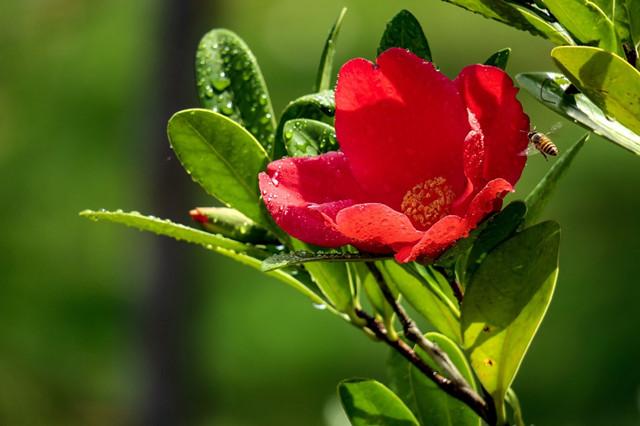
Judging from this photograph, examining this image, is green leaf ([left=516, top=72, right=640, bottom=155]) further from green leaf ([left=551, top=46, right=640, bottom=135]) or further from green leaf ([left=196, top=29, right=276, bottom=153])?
green leaf ([left=196, top=29, right=276, bottom=153])

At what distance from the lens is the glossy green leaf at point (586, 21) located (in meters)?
0.84

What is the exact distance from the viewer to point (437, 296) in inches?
37.6

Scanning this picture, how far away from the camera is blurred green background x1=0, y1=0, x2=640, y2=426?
15.0 feet

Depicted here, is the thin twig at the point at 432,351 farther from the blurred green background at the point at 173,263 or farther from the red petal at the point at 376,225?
the blurred green background at the point at 173,263

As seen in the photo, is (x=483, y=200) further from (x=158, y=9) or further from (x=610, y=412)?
(x=610, y=412)

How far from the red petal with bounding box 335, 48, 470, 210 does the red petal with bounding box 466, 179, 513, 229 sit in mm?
56

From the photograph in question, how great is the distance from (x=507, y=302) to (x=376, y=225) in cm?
15

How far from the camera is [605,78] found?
799 mm

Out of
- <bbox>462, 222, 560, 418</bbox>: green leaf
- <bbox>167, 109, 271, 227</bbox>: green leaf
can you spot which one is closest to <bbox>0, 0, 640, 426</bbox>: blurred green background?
<bbox>167, 109, 271, 227</bbox>: green leaf

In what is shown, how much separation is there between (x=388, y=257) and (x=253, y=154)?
20 cm

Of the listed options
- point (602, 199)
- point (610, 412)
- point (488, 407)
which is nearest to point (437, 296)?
point (488, 407)

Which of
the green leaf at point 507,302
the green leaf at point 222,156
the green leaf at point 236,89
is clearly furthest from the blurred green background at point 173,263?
the green leaf at point 507,302

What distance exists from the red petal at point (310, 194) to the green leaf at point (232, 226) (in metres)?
0.18

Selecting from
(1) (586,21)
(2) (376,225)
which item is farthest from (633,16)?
(2) (376,225)
